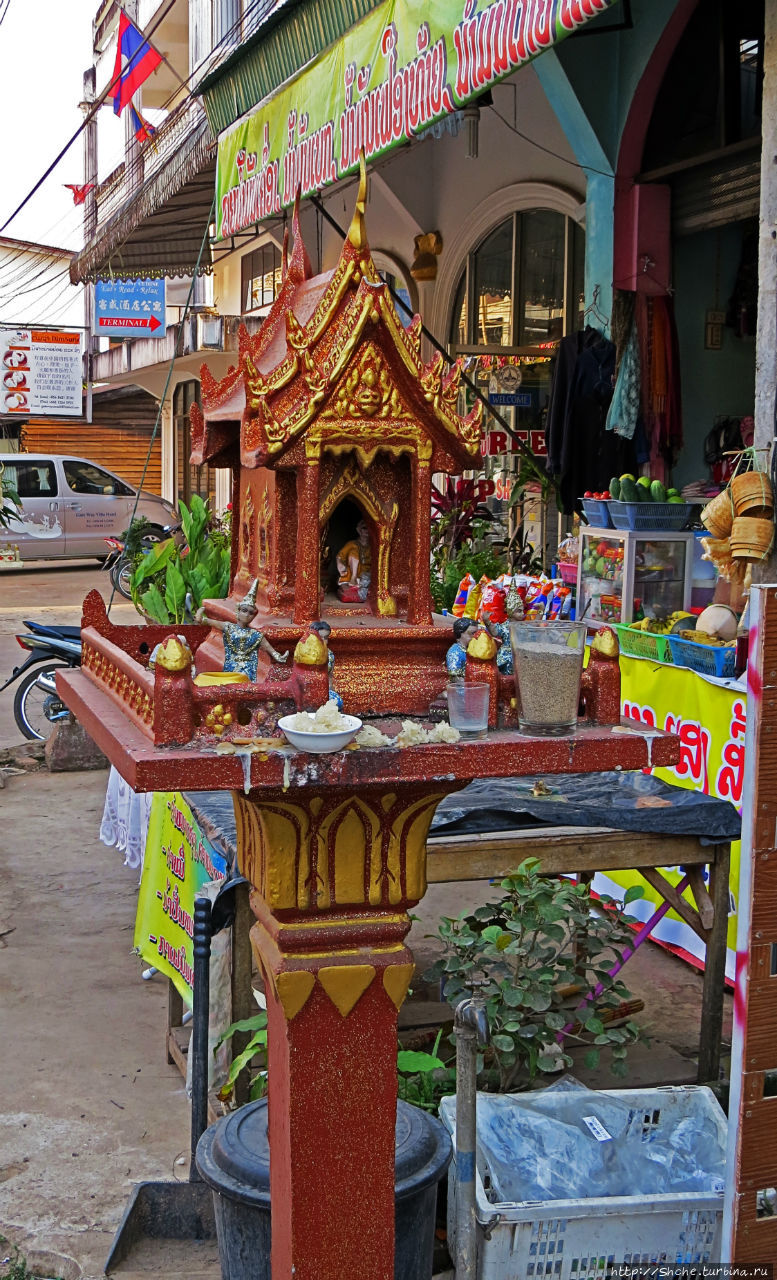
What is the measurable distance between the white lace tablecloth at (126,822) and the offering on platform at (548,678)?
3710 mm

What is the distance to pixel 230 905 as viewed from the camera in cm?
332

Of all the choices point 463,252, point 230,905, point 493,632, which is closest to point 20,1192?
point 230,905

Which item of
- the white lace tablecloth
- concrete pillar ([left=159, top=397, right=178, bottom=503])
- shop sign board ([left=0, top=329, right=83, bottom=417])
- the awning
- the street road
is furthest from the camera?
concrete pillar ([left=159, top=397, right=178, bottom=503])

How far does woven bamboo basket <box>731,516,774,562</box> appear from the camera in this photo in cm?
413

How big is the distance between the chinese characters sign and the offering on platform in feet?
51.6

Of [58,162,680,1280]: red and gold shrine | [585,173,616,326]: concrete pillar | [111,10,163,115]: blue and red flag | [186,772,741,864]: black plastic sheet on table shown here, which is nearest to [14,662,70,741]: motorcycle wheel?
[585,173,616,326]: concrete pillar

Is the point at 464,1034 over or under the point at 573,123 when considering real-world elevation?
under

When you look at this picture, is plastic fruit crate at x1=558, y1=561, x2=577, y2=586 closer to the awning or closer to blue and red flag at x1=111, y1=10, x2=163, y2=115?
the awning

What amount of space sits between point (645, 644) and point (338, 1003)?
330 cm

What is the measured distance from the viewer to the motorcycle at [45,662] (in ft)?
25.9

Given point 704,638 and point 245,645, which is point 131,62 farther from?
point 245,645

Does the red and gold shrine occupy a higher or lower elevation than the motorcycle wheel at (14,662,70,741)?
higher

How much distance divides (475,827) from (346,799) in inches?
56.7

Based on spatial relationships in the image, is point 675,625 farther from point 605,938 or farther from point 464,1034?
point 464,1034
